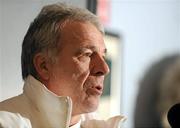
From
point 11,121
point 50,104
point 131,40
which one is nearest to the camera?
point 11,121

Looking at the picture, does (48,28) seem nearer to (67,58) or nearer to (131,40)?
(67,58)

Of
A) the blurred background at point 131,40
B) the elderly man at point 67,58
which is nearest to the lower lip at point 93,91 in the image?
the elderly man at point 67,58

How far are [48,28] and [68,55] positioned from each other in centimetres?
8

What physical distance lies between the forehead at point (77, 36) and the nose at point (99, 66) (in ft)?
0.10

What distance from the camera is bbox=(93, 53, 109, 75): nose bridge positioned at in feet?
2.84

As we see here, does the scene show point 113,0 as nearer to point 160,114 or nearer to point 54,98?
point 160,114

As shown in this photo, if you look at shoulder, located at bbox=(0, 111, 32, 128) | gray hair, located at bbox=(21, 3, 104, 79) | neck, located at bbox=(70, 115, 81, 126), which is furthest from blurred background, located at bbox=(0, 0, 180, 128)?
shoulder, located at bbox=(0, 111, 32, 128)

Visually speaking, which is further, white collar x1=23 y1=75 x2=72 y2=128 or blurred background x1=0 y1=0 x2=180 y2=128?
blurred background x1=0 y1=0 x2=180 y2=128

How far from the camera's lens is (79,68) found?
2.89 ft

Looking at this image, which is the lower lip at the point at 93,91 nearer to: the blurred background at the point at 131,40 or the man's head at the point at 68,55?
the man's head at the point at 68,55

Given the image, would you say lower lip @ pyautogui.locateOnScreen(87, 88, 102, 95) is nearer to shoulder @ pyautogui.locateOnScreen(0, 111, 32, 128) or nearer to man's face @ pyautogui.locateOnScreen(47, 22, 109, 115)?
man's face @ pyautogui.locateOnScreen(47, 22, 109, 115)

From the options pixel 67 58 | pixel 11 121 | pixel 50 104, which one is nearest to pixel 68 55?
pixel 67 58

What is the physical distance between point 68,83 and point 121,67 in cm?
91

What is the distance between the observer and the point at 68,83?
34.6 inches
